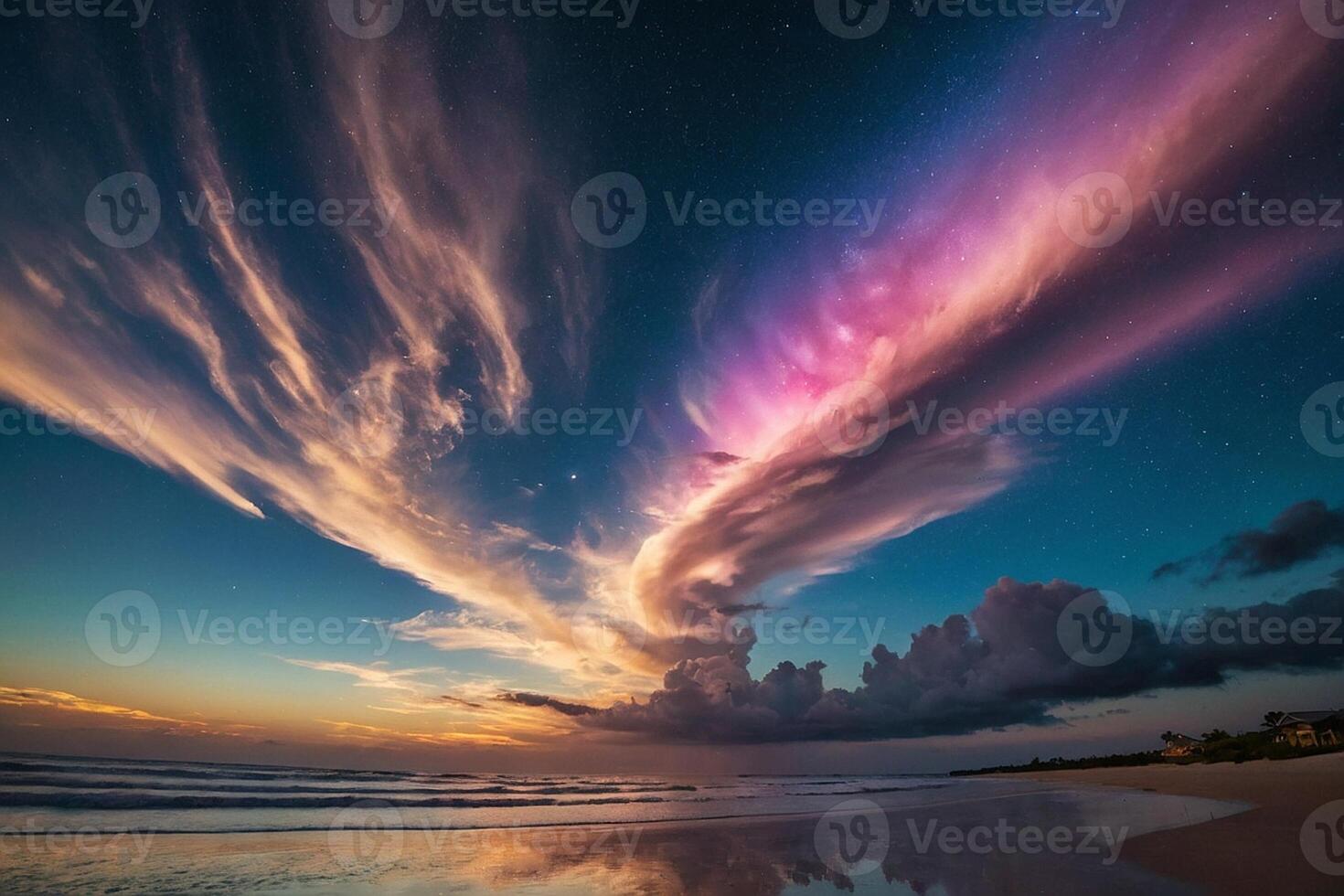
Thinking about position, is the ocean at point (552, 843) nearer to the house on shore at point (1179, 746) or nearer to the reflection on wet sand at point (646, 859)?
the reflection on wet sand at point (646, 859)

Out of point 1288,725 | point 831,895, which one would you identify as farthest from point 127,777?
point 1288,725

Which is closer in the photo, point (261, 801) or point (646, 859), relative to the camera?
point (646, 859)

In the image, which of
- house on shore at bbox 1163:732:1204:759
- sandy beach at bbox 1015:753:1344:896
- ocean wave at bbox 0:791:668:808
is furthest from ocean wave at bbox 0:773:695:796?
house on shore at bbox 1163:732:1204:759

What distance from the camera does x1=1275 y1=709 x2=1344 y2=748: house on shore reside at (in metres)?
57.0

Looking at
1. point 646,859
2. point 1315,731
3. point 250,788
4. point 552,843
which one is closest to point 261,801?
point 250,788

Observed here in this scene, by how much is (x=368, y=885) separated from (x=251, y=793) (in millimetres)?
31093

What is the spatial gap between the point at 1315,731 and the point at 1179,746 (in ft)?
130

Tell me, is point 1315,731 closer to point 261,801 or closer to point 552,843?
point 552,843

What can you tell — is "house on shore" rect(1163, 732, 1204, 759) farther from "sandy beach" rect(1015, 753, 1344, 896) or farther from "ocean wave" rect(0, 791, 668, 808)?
"ocean wave" rect(0, 791, 668, 808)

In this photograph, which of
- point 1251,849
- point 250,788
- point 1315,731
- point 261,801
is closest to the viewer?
point 1251,849

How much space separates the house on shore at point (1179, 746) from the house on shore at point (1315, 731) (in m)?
16.1

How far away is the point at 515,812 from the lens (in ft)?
100

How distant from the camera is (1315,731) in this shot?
196 ft

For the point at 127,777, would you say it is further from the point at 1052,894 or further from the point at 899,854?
the point at 1052,894
